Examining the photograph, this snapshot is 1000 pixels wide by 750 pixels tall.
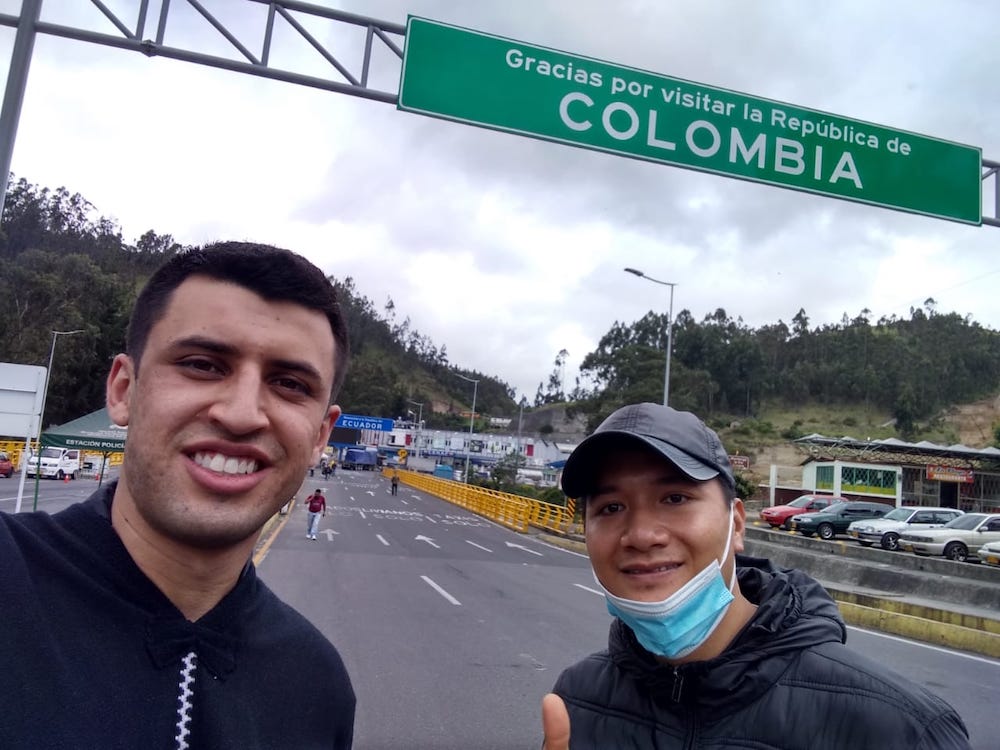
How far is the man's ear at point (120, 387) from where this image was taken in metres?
1.55

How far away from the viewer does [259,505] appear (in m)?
1.49

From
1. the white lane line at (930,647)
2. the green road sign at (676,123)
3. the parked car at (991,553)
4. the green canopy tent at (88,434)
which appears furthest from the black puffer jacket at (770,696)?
the parked car at (991,553)

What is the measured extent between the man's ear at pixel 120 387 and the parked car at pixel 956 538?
79.2 ft

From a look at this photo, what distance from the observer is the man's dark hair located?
61.2 inches

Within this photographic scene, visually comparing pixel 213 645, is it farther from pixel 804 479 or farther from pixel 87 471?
pixel 804 479

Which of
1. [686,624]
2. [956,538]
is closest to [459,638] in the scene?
[686,624]

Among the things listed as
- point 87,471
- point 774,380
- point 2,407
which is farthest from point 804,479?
point 774,380

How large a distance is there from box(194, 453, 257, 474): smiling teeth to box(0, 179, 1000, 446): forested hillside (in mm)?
23586

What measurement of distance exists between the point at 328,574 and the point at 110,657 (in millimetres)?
12238

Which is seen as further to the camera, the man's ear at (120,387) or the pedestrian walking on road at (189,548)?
the man's ear at (120,387)

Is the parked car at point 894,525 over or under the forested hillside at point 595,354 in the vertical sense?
under

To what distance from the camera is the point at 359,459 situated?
278 feet

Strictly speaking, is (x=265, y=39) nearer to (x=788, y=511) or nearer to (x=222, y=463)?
(x=222, y=463)

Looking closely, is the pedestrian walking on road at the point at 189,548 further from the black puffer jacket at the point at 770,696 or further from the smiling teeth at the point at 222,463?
the black puffer jacket at the point at 770,696
